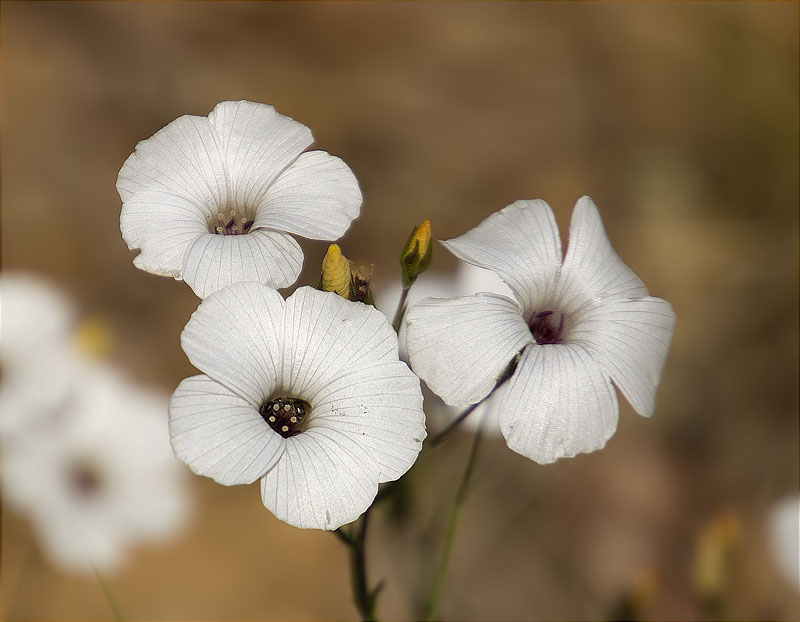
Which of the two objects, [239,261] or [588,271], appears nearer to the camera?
[239,261]

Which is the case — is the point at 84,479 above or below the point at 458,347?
below

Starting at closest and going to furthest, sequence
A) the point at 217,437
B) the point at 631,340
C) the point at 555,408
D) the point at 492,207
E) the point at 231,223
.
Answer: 1. the point at 217,437
2. the point at 555,408
3. the point at 631,340
4. the point at 231,223
5. the point at 492,207

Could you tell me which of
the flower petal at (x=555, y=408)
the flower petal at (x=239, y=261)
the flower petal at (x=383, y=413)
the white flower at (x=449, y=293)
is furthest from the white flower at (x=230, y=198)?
the white flower at (x=449, y=293)

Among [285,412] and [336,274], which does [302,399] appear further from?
[336,274]

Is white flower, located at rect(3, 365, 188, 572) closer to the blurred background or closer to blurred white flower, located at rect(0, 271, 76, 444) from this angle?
blurred white flower, located at rect(0, 271, 76, 444)

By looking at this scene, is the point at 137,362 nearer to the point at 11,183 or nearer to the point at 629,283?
the point at 11,183

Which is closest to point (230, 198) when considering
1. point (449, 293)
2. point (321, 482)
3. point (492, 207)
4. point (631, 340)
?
point (321, 482)

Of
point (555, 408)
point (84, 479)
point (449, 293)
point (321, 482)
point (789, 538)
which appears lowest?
point (84, 479)
